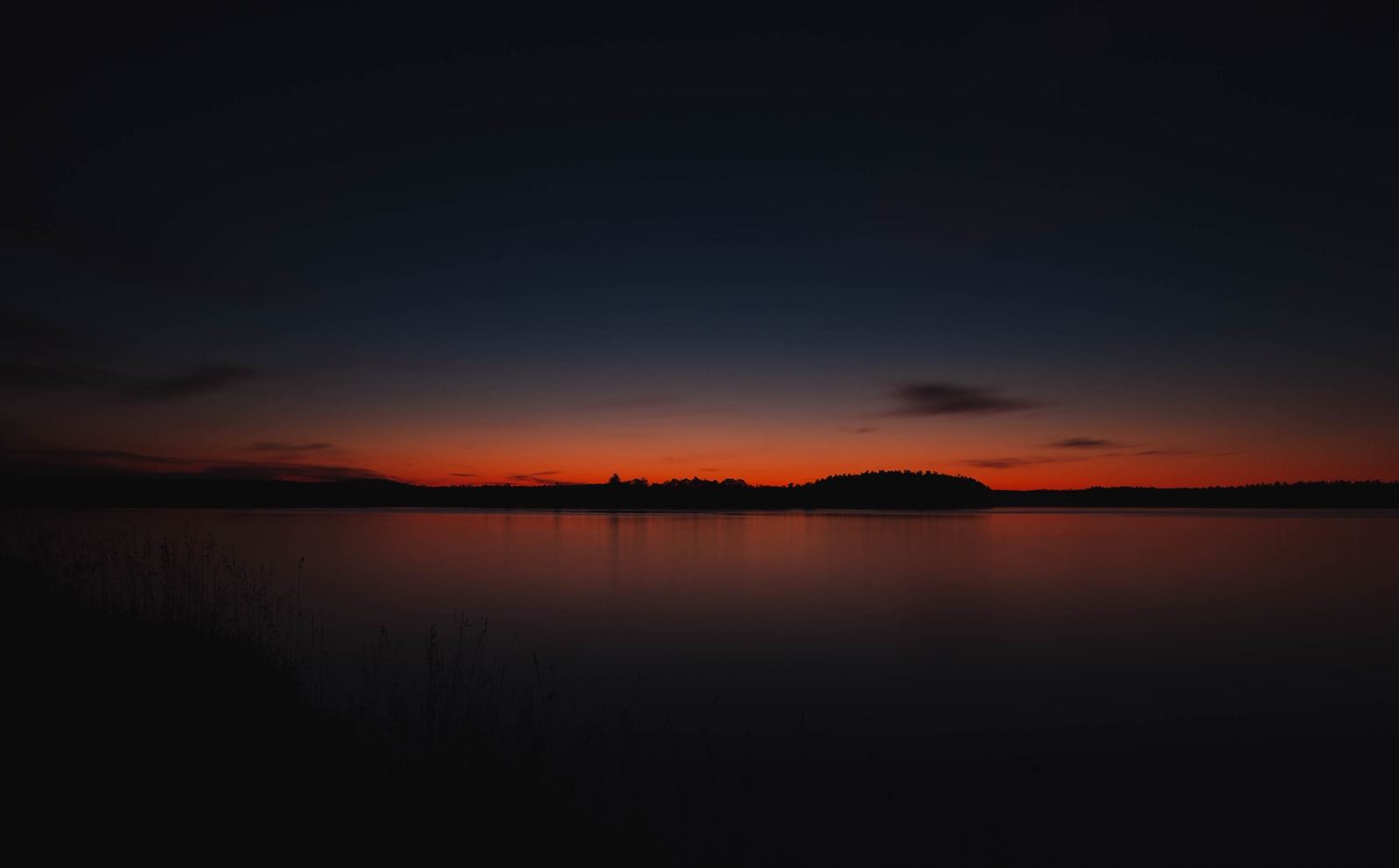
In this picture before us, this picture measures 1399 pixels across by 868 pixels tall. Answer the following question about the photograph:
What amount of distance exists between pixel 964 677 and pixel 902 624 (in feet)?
20.0

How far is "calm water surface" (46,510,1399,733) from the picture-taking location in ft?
42.8

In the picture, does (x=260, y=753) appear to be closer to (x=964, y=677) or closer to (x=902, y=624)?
(x=964, y=677)

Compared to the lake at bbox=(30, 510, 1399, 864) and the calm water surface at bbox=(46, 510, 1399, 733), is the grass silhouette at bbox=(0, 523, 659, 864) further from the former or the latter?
the calm water surface at bbox=(46, 510, 1399, 733)

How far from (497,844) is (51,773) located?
3.60 meters

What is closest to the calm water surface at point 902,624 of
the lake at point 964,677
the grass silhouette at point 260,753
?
the lake at point 964,677

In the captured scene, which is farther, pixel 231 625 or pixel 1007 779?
pixel 231 625

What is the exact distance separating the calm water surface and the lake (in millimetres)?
116

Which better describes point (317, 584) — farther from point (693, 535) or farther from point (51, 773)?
point (693, 535)

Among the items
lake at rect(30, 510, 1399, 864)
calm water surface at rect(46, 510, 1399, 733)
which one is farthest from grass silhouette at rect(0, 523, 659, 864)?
calm water surface at rect(46, 510, 1399, 733)

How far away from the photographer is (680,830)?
743cm

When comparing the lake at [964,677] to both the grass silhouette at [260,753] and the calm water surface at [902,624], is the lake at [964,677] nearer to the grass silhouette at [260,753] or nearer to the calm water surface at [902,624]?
the calm water surface at [902,624]

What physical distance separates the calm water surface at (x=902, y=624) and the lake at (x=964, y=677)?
0.12 m

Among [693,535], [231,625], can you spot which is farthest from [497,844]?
[693,535]

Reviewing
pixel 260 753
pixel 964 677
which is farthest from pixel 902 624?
pixel 260 753
